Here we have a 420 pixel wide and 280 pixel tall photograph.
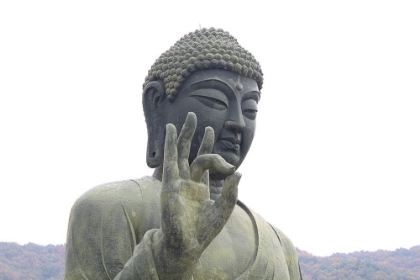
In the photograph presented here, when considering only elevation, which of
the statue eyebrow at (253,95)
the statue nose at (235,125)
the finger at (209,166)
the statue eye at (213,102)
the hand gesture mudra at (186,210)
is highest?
the statue eyebrow at (253,95)

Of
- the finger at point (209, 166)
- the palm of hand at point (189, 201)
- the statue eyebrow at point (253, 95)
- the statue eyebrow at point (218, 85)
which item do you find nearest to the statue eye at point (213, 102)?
the statue eyebrow at point (218, 85)

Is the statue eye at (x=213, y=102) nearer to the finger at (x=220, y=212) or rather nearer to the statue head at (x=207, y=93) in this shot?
the statue head at (x=207, y=93)

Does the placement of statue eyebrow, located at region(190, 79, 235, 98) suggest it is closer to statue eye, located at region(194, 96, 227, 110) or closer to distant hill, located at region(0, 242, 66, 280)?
statue eye, located at region(194, 96, 227, 110)

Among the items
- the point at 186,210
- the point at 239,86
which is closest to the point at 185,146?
the point at 186,210

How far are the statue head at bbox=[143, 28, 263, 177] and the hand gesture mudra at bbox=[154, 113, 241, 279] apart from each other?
3.53ft

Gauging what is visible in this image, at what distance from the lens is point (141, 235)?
6.71 m

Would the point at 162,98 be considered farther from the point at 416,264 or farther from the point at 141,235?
the point at 416,264

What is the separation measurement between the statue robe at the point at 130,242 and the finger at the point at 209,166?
576 millimetres

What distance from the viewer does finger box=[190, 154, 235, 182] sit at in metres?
5.96

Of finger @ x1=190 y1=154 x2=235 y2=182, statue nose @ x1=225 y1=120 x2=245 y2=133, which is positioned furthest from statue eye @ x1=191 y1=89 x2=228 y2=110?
finger @ x1=190 y1=154 x2=235 y2=182

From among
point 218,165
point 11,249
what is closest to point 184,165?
point 218,165

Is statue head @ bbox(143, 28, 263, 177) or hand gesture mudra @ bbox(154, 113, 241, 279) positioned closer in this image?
hand gesture mudra @ bbox(154, 113, 241, 279)

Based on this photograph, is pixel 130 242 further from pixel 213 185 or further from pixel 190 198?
pixel 213 185

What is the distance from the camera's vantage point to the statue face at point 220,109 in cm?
711
